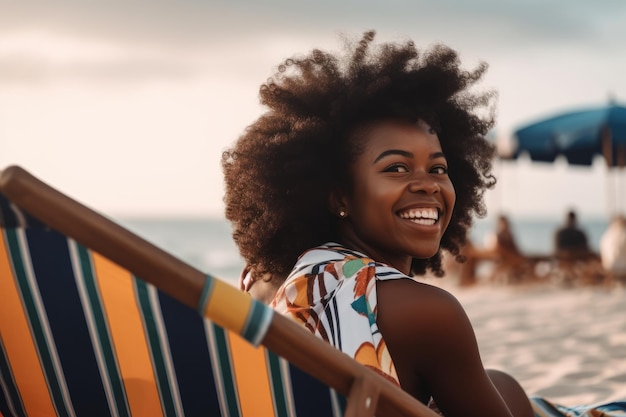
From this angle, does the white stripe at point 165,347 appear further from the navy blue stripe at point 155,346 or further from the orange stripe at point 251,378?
the orange stripe at point 251,378

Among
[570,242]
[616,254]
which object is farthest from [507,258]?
[616,254]

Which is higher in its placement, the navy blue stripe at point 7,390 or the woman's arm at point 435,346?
the woman's arm at point 435,346

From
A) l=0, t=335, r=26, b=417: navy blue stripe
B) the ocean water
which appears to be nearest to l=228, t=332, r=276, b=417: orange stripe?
l=0, t=335, r=26, b=417: navy blue stripe

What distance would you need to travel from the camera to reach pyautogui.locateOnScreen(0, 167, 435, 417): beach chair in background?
1.31 m

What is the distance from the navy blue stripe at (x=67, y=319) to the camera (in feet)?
4.83

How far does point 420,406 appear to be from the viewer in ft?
4.97

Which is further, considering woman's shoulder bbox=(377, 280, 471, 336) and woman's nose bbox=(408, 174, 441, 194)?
woman's nose bbox=(408, 174, 441, 194)

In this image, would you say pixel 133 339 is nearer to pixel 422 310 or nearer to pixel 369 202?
pixel 422 310

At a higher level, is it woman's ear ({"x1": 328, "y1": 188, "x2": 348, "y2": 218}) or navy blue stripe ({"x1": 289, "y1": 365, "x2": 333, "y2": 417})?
woman's ear ({"x1": 328, "y1": 188, "x2": 348, "y2": 218})

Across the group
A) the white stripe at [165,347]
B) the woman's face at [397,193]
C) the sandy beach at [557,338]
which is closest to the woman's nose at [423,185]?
the woman's face at [397,193]

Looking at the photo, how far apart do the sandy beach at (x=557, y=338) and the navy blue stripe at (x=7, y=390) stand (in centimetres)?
296

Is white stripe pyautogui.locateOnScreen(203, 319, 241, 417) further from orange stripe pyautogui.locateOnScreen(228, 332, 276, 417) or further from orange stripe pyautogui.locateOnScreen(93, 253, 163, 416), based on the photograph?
orange stripe pyautogui.locateOnScreen(93, 253, 163, 416)

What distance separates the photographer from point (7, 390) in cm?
179

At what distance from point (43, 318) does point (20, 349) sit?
0.12 m
